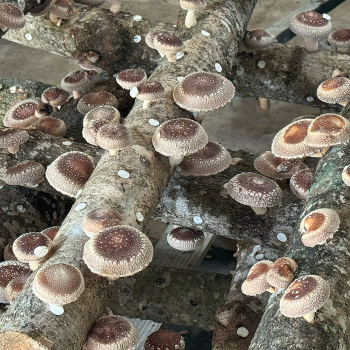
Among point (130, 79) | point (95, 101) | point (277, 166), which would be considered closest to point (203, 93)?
point (130, 79)

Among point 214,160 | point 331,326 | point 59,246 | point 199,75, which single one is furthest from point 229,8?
point 331,326

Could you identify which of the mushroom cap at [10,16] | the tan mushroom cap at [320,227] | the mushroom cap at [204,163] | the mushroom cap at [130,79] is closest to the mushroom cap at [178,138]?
the mushroom cap at [204,163]

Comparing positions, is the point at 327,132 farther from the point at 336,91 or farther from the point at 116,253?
the point at 116,253

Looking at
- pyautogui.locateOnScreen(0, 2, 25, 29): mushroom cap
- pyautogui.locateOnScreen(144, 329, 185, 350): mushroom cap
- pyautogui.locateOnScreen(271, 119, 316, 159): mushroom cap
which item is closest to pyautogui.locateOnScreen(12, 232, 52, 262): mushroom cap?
pyautogui.locateOnScreen(144, 329, 185, 350): mushroom cap

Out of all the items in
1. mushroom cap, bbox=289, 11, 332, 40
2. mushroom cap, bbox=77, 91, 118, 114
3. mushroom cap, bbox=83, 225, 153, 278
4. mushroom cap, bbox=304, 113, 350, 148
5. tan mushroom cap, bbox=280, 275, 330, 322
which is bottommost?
mushroom cap, bbox=77, 91, 118, 114

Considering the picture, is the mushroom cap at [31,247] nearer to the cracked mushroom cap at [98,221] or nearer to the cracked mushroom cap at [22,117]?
the cracked mushroom cap at [98,221]

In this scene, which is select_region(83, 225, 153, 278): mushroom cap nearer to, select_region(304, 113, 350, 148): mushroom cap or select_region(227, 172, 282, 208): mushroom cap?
select_region(227, 172, 282, 208): mushroom cap
